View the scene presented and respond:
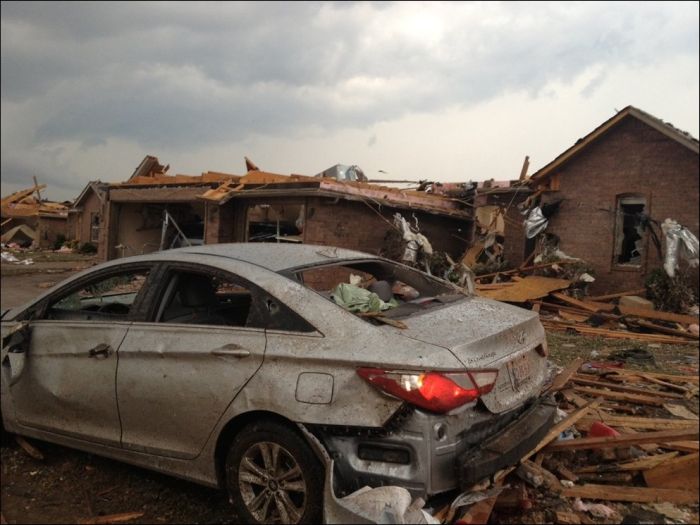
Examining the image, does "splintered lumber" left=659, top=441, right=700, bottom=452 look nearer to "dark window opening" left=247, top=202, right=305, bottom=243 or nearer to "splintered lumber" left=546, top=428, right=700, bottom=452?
"splintered lumber" left=546, top=428, right=700, bottom=452

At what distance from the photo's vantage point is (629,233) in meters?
14.2

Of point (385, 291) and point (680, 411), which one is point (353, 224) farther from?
point (385, 291)

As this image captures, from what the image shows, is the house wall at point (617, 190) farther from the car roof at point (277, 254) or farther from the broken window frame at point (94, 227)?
the broken window frame at point (94, 227)

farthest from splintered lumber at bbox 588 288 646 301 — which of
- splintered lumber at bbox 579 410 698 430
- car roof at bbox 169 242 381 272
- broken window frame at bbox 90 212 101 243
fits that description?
broken window frame at bbox 90 212 101 243

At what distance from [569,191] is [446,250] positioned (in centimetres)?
423

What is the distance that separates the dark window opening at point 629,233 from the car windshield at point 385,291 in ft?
37.4

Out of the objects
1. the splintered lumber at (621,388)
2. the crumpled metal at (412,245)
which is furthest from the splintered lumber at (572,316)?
the splintered lumber at (621,388)

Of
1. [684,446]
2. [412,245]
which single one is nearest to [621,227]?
[412,245]

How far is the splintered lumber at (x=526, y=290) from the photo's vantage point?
12.1 metres

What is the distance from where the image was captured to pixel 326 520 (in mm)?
2301

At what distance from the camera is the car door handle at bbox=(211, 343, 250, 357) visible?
285cm

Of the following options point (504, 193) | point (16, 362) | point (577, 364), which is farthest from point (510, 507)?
point (504, 193)

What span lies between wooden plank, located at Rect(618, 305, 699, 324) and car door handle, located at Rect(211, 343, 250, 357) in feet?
34.1

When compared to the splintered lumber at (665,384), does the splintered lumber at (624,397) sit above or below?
above
